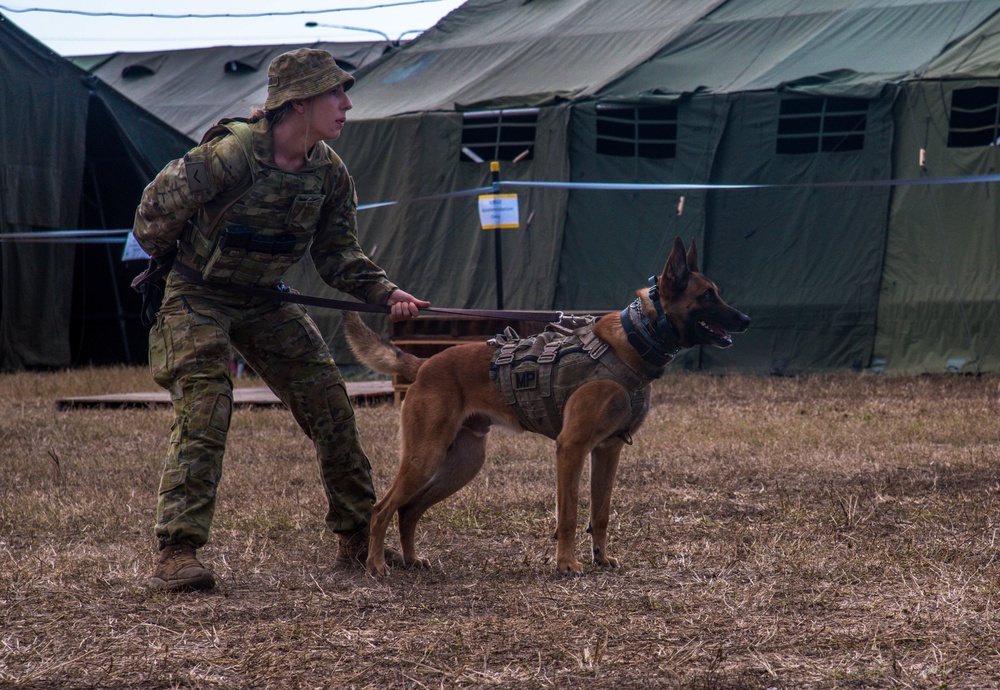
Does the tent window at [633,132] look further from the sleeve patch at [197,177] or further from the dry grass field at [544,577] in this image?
the sleeve patch at [197,177]

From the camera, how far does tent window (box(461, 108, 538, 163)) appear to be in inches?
506

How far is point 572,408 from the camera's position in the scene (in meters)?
4.29

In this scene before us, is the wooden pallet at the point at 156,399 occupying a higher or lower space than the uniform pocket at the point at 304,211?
lower

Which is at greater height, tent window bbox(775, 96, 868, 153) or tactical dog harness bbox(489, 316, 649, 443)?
tent window bbox(775, 96, 868, 153)

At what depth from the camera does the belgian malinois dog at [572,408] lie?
4254 millimetres

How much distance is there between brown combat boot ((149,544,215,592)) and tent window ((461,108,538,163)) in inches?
369

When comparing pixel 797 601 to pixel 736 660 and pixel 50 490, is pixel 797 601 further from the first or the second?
pixel 50 490

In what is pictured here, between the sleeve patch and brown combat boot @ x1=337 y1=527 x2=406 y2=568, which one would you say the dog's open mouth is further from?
the sleeve patch

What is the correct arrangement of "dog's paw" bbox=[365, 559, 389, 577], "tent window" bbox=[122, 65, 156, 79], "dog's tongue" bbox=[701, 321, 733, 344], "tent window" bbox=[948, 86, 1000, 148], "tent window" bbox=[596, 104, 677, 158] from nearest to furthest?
"dog's paw" bbox=[365, 559, 389, 577] → "dog's tongue" bbox=[701, 321, 733, 344] → "tent window" bbox=[948, 86, 1000, 148] → "tent window" bbox=[596, 104, 677, 158] → "tent window" bbox=[122, 65, 156, 79]

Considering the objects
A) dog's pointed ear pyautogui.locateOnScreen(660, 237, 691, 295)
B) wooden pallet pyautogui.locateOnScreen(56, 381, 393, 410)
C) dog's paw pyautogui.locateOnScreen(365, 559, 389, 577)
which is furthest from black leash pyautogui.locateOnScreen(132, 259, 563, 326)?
wooden pallet pyautogui.locateOnScreen(56, 381, 393, 410)

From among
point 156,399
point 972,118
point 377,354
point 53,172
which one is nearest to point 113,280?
point 53,172

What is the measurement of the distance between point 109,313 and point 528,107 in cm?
698

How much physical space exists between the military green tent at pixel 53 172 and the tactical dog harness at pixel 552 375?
9.39 meters

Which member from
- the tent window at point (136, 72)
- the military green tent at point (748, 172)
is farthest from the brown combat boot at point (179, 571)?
the tent window at point (136, 72)
